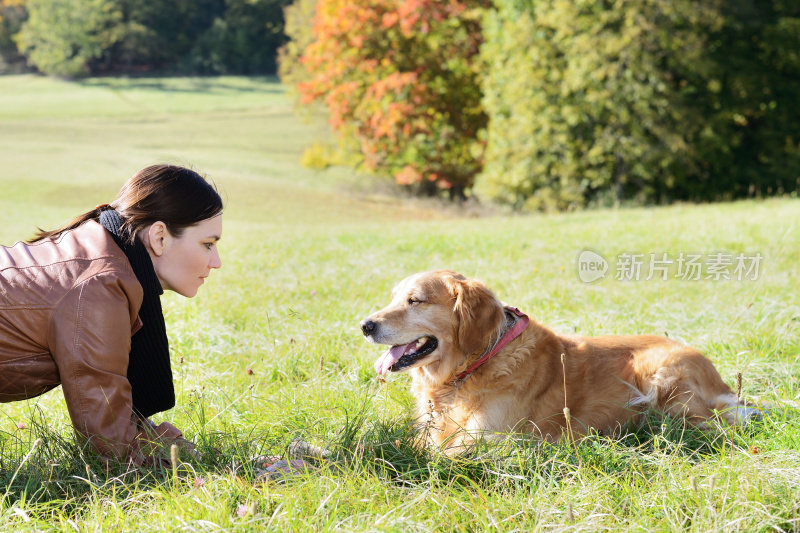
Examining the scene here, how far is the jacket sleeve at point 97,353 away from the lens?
2.44m

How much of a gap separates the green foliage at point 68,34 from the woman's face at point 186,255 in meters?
21.6

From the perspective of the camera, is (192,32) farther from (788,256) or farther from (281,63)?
(788,256)

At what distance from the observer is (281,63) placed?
24.7 m

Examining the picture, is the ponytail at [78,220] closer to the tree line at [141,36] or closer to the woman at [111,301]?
the woman at [111,301]

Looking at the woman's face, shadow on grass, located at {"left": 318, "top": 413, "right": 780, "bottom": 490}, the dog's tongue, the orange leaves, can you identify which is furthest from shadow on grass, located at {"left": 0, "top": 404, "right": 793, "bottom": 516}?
the orange leaves

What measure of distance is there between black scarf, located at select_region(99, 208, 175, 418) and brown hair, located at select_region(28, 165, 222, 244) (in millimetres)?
47

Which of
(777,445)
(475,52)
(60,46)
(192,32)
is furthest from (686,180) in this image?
(60,46)

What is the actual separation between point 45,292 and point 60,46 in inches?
914

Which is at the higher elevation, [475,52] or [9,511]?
[475,52]

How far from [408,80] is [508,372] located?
14088mm

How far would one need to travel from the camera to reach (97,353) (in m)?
2.46

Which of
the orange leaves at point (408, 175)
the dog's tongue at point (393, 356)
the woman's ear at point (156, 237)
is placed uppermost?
the woman's ear at point (156, 237)

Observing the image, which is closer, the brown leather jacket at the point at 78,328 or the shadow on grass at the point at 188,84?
the brown leather jacket at the point at 78,328

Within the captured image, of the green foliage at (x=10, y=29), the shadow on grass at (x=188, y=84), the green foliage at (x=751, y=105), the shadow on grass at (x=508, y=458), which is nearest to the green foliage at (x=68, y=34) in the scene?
the green foliage at (x=10, y=29)
